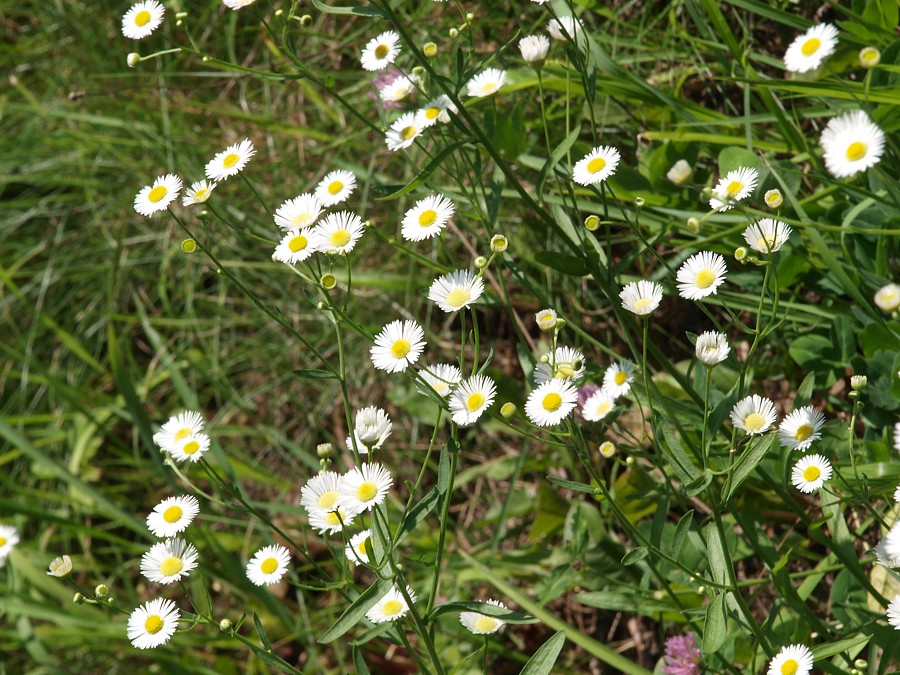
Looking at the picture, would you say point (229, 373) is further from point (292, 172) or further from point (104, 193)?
point (104, 193)

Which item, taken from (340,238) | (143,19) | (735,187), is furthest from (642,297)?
(143,19)

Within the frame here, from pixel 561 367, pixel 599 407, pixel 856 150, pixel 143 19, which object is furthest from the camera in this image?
pixel 143 19

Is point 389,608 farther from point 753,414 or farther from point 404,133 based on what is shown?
point 404,133

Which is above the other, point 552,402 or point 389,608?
point 552,402

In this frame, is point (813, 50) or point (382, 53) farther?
point (382, 53)

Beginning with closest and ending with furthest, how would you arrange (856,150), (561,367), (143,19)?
(856,150) < (561,367) < (143,19)

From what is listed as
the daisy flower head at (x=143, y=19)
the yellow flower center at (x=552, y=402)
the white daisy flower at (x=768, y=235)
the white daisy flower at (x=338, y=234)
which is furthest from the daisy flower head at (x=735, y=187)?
the daisy flower head at (x=143, y=19)

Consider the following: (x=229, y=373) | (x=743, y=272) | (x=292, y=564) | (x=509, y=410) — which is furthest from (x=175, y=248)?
(x=509, y=410)
